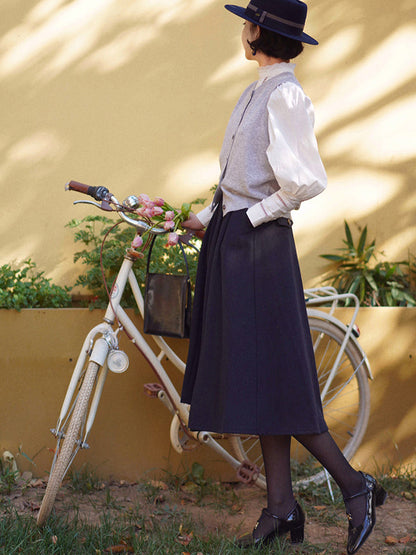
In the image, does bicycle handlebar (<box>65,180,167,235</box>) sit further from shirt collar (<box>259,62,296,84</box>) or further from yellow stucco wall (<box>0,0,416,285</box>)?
yellow stucco wall (<box>0,0,416,285</box>)

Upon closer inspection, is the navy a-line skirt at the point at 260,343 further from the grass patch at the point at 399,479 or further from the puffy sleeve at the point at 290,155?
the grass patch at the point at 399,479

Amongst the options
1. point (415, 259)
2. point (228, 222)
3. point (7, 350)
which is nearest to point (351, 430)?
point (415, 259)

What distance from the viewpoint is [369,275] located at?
155 inches

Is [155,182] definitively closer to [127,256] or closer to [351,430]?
[127,256]

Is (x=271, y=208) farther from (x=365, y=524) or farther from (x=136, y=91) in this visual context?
(x=136, y=91)

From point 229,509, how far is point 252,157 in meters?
1.73

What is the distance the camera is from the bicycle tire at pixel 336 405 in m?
3.44

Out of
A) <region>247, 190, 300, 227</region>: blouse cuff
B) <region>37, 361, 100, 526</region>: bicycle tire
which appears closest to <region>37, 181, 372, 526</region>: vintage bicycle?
<region>37, 361, 100, 526</region>: bicycle tire

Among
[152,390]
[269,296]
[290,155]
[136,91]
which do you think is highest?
[136,91]

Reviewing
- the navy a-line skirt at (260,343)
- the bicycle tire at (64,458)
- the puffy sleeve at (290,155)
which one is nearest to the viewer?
the puffy sleeve at (290,155)

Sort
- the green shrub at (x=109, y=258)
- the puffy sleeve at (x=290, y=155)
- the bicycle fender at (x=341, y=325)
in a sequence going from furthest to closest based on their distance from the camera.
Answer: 1. the green shrub at (x=109, y=258)
2. the bicycle fender at (x=341, y=325)
3. the puffy sleeve at (x=290, y=155)

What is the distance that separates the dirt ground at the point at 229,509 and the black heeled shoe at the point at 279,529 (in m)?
0.17

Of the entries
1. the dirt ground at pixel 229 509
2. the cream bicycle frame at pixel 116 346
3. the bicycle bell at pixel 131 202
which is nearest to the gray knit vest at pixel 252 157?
the bicycle bell at pixel 131 202

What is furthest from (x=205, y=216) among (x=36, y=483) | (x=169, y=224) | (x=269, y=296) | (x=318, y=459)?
(x=36, y=483)
